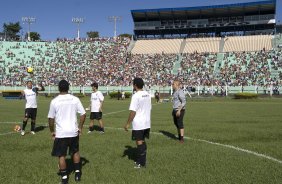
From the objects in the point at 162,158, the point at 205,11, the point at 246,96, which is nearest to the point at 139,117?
the point at 162,158

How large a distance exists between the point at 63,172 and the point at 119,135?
6975mm

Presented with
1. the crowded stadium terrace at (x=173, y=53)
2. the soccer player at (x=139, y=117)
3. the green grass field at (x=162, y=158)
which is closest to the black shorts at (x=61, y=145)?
the green grass field at (x=162, y=158)

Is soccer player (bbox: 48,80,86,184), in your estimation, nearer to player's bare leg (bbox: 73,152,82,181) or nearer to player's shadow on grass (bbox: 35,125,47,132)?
player's bare leg (bbox: 73,152,82,181)

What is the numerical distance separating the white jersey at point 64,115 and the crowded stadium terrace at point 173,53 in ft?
161

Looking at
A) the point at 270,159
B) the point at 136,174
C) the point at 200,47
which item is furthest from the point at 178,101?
the point at 200,47

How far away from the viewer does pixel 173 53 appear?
242ft

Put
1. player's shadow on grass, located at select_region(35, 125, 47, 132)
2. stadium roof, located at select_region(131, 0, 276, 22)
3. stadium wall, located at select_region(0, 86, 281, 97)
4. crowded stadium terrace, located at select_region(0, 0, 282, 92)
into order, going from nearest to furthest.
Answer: player's shadow on grass, located at select_region(35, 125, 47, 132) → stadium wall, located at select_region(0, 86, 281, 97) → crowded stadium terrace, located at select_region(0, 0, 282, 92) → stadium roof, located at select_region(131, 0, 276, 22)

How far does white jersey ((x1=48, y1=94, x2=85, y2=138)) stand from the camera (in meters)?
7.85

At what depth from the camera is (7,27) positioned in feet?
407

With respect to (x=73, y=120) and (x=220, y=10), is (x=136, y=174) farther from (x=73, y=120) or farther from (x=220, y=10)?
(x=220, y=10)

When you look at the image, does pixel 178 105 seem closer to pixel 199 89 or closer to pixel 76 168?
pixel 76 168

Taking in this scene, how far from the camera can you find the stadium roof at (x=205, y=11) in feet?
252

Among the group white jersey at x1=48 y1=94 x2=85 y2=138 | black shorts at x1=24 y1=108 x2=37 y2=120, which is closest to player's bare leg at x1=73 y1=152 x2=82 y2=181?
white jersey at x1=48 y1=94 x2=85 y2=138

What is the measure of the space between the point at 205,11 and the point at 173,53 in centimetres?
1294
